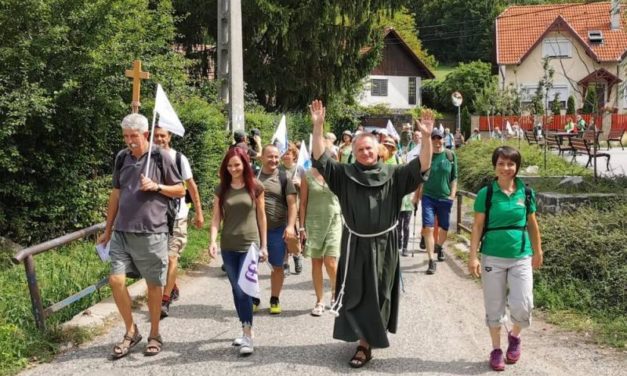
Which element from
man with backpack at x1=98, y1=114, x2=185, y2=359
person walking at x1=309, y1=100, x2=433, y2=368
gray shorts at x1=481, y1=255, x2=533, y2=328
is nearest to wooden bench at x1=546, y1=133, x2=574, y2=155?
gray shorts at x1=481, y1=255, x2=533, y2=328

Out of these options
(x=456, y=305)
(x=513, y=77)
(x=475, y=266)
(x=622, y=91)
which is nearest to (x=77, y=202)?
(x=456, y=305)

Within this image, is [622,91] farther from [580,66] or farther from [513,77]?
[580,66]

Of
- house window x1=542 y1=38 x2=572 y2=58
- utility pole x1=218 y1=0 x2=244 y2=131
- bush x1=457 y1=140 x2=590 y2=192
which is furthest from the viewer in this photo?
house window x1=542 y1=38 x2=572 y2=58

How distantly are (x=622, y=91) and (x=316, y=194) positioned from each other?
5991 mm

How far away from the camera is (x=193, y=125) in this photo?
11.8 metres

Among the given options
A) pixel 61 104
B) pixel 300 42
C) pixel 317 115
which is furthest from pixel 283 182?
pixel 300 42

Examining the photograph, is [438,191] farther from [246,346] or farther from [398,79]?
[398,79]

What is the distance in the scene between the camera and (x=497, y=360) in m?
4.82

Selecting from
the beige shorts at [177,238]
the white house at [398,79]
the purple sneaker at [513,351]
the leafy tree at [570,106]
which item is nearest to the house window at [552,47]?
the leafy tree at [570,106]

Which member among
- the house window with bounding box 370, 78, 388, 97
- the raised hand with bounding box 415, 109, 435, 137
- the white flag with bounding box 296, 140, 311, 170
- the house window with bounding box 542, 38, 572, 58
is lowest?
the white flag with bounding box 296, 140, 311, 170

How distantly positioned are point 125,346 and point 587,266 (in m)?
4.72

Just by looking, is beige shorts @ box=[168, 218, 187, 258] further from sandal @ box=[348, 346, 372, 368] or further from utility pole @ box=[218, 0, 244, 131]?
utility pole @ box=[218, 0, 244, 131]

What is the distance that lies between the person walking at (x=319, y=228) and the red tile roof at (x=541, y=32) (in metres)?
42.2

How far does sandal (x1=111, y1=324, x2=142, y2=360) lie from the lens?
509 centimetres
